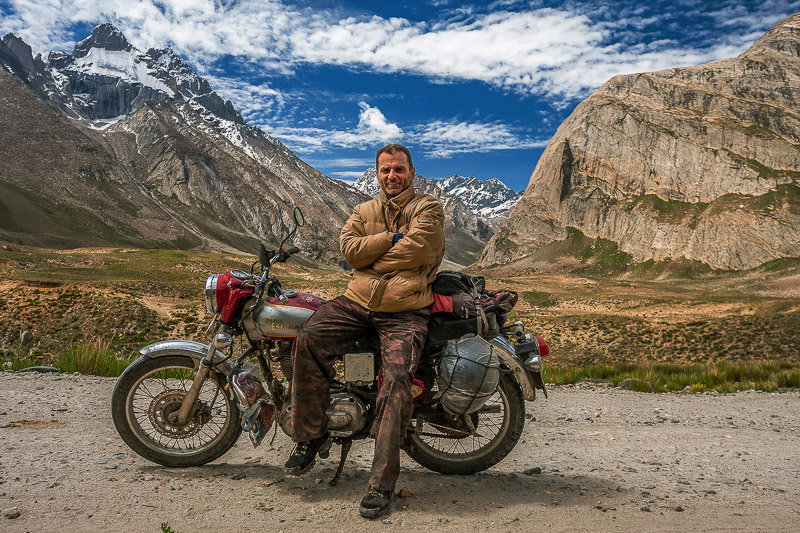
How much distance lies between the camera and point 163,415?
495 cm

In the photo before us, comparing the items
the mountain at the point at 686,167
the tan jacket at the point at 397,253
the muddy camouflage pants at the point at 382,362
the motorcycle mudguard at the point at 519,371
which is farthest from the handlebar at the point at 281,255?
the mountain at the point at 686,167

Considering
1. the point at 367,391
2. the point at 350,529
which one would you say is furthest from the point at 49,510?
the point at 367,391

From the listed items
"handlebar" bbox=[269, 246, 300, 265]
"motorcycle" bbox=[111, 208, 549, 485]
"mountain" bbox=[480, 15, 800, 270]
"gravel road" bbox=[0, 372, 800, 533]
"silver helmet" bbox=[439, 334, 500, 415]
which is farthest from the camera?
"mountain" bbox=[480, 15, 800, 270]

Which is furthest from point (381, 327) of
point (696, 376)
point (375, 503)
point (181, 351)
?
point (696, 376)

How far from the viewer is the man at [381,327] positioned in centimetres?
414

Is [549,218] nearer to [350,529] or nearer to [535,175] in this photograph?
[535,175]

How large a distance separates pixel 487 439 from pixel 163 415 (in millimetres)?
3236

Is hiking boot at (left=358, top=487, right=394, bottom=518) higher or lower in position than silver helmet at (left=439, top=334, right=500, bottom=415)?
lower

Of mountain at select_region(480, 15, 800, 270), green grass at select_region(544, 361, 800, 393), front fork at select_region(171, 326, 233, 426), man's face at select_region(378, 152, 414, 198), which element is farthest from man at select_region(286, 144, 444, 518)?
mountain at select_region(480, 15, 800, 270)

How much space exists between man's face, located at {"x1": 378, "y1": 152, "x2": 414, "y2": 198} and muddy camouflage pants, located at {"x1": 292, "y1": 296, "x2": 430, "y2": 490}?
3.76ft

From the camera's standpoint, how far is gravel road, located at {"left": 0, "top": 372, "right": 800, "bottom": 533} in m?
3.73

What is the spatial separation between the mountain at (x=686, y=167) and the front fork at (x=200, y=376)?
396 feet

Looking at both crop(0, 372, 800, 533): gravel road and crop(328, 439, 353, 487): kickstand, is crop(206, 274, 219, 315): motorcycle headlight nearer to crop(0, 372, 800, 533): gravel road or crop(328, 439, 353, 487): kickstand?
crop(0, 372, 800, 533): gravel road

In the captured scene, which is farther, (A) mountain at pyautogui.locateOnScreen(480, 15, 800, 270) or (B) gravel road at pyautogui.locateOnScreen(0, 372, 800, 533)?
(A) mountain at pyautogui.locateOnScreen(480, 15, 800, 270)
